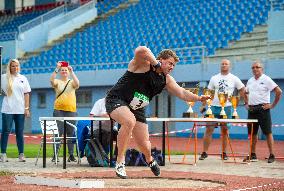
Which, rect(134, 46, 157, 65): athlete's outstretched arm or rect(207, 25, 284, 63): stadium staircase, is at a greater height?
rect(207, 25, 284, 63): stadium staircase

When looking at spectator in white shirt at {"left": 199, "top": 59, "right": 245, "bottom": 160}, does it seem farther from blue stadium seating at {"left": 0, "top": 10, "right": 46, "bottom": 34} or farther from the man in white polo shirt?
blue stadium seating at {"left": 0, "top": 10, "right": 46, "bottom": 34}

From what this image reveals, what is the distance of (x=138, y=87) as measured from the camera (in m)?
9.20

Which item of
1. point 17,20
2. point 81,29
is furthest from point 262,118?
point 17,20

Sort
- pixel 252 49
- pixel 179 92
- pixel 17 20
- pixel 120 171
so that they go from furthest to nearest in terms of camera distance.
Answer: pixel 17 20 < pixel 252 49 < pixel 179 92 < pixel 120 171

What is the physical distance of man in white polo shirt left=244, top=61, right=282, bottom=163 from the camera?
1339cm

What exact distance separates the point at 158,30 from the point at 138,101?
22711mm

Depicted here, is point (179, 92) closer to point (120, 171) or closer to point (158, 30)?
point (120, 171)

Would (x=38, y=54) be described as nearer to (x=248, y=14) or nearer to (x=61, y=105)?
(x=248, y=14)

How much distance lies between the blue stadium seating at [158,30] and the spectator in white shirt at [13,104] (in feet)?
46.1

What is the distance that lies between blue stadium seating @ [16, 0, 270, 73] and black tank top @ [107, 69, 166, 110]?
17656mm

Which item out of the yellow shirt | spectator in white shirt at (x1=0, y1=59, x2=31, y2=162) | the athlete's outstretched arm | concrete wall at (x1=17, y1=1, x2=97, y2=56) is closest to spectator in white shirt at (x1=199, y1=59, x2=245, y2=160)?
the yellow shirt

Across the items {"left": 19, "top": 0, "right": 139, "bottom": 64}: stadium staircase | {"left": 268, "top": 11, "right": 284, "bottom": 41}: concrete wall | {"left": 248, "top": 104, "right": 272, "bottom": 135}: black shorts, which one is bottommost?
{"left": 248, "top": 104, "right": 272, "bottom": 135}: black shorts

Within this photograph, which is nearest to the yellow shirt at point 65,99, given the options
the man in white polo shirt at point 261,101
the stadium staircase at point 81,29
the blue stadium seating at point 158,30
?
the man in white polo shirt at point 261,101

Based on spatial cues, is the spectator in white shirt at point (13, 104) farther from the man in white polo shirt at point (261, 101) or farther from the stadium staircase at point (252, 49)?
the stadium staircase at point (252, 49)
